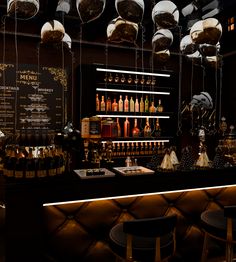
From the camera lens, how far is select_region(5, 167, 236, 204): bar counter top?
2.04 m

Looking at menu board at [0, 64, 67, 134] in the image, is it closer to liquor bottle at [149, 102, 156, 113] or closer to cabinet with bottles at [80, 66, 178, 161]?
cabinet with bottles at [80, 66, 178, 161]

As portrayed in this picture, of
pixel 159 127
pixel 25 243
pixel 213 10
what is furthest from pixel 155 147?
pixel 25 243

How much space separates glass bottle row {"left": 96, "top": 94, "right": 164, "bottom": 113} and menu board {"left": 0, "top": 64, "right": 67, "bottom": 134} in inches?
28.6

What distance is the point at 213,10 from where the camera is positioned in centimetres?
380

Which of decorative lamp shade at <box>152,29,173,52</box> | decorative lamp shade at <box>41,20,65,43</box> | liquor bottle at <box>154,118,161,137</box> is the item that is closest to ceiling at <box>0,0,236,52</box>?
decorative lamp shade at <box>152,29,173,52</box>

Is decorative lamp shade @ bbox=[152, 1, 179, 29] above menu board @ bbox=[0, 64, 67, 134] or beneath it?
above

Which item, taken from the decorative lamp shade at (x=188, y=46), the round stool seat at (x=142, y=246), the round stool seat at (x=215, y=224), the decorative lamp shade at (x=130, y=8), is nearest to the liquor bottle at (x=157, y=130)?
the decorative lamp shade at (x=188, y=46)

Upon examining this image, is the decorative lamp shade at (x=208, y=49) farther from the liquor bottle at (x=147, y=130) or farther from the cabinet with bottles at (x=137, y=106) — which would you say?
the liquor bottle at (x=147, y=130)

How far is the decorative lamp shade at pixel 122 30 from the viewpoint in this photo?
→ 8.23ft

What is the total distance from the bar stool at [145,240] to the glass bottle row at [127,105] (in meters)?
3.38

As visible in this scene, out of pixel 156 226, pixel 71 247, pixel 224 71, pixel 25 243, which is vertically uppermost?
pixel 224 71

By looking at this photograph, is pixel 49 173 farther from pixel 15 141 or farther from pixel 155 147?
pixel 155 147

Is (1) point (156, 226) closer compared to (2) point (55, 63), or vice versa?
(1) point (156, 226)

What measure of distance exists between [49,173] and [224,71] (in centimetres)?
559
